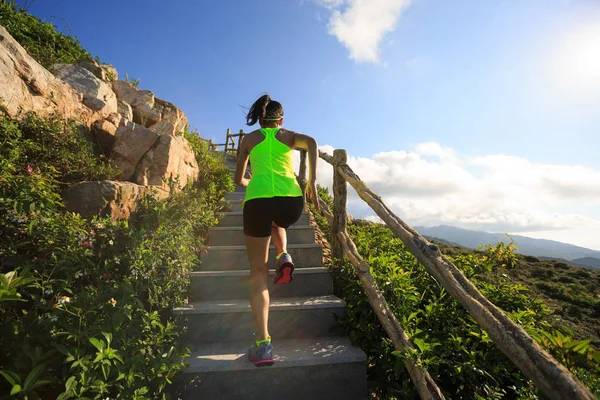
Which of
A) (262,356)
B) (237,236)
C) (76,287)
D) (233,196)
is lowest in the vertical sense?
(262,356)

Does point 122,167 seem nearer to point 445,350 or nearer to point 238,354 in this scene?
point 238,354

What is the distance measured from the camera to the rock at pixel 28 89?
293cm

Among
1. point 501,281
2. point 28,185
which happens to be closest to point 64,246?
point 28,185

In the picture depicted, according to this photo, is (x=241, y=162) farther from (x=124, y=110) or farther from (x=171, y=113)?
(x=171, y=113)

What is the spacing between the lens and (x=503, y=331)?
1.23 m

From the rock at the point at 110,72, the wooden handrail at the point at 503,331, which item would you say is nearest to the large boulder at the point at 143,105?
the rock at the point at 110,72

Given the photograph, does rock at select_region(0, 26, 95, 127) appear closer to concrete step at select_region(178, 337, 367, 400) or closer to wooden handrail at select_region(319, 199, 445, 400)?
concrete step at select_region(178, 337, 367, 400)

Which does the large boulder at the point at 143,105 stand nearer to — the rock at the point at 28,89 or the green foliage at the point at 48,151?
the rock at the point at 28,89

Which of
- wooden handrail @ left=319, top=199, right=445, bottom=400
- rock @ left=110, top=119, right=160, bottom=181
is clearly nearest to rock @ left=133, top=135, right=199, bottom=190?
rock @ left=110, top=119, right=160, bottom=181

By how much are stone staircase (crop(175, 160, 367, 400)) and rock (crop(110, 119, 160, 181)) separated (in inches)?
64.4

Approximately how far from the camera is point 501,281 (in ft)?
9.61

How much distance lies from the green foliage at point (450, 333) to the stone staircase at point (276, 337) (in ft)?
0.60

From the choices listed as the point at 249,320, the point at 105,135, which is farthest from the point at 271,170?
the point at 105,135

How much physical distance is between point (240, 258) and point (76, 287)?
184 cm
